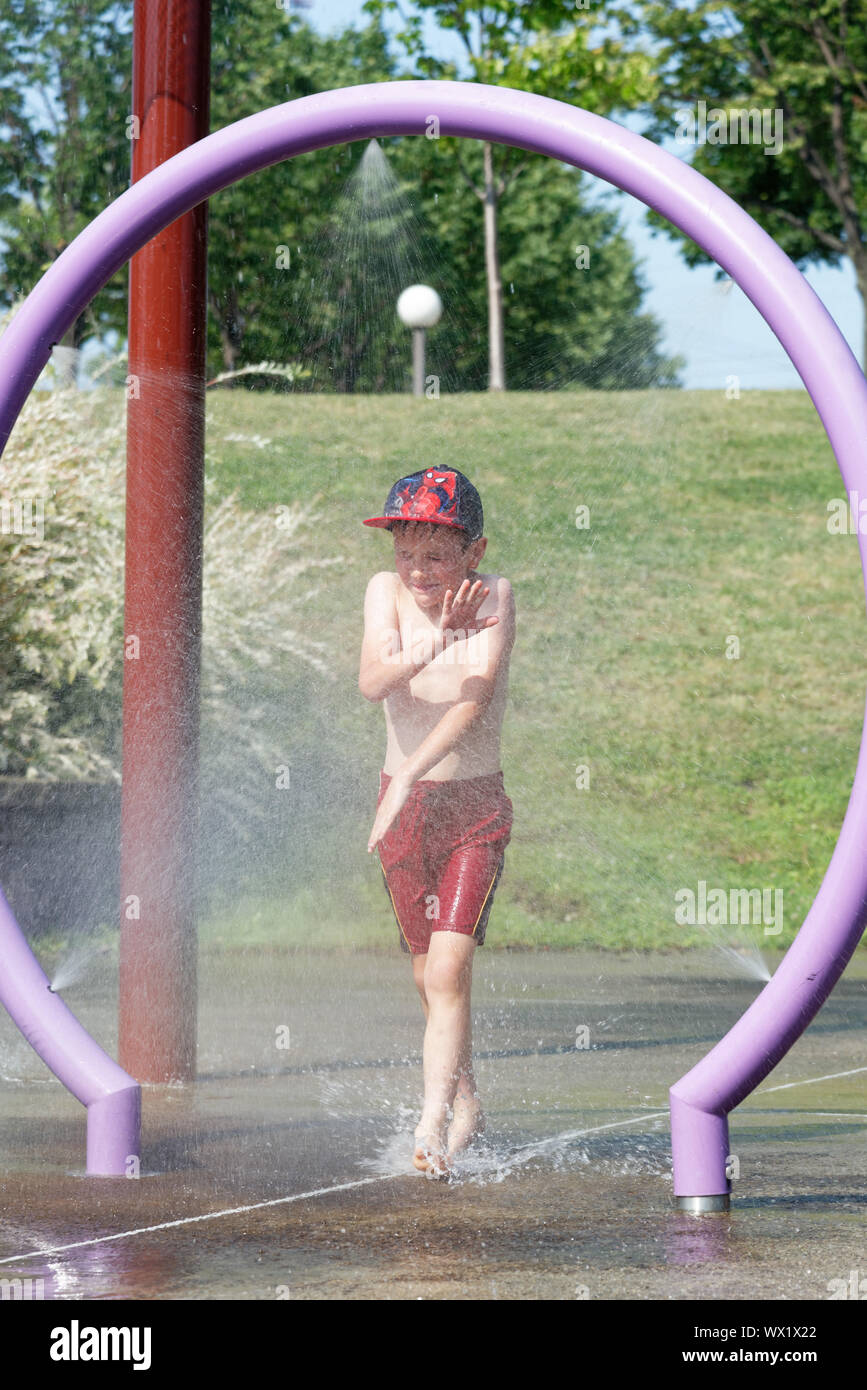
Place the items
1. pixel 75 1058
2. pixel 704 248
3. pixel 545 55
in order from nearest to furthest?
pixel 704 248 < pixel 75 1058 < pixel 545 55

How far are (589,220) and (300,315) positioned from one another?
94.4 feet

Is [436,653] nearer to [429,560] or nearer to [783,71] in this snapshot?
[429,560]

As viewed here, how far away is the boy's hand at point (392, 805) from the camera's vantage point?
4559 mm

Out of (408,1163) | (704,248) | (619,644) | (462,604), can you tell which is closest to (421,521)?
(462,604)

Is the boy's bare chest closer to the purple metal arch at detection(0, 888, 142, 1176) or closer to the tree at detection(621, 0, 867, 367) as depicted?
the purple metal arch at detection(0, 888, 142, 1176)

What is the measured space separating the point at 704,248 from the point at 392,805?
161cm

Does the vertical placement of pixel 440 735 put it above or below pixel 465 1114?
above

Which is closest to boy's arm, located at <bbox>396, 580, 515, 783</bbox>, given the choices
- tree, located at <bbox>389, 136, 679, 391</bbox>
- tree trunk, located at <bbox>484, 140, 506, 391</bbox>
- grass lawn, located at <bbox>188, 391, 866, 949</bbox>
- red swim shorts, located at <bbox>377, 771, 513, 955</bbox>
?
red swim shorts, located at <bbox>377, 771, 513, 955</bbox>

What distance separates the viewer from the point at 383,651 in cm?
465

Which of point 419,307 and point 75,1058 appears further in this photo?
point 419,307

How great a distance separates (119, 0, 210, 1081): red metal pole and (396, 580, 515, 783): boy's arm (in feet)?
4.21

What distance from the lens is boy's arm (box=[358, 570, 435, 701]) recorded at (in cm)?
455

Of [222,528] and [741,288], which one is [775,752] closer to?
[222,528]

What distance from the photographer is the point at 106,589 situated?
9.32 meters
